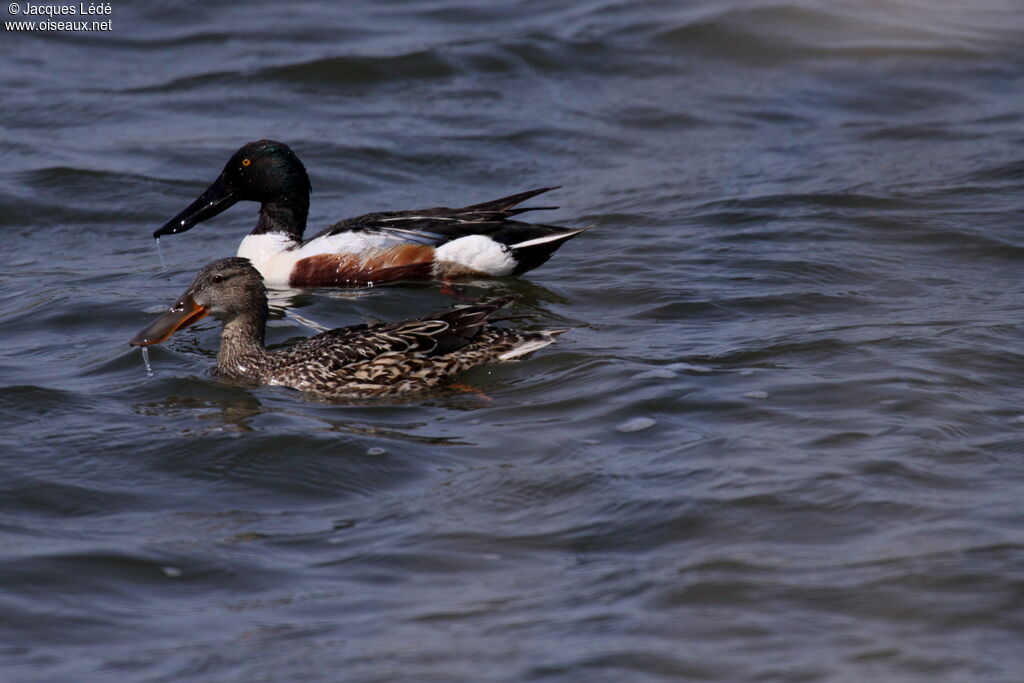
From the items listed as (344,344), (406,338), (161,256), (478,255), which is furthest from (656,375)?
(161,256)

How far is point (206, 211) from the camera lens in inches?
427

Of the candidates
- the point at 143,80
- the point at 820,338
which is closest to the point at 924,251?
the point at 820,338

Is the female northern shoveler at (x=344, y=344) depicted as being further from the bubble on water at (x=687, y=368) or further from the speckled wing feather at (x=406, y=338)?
the bubble on water at (x=687, y=368)

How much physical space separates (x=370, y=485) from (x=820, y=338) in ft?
10.2

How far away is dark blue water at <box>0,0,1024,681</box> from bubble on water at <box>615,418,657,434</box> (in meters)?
0.02

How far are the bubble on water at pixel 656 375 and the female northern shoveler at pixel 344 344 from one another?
2.00ft

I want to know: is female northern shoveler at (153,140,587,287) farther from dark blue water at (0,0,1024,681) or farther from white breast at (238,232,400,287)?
dark blue water at (0,0,1024,681)

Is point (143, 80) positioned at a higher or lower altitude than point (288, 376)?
higher

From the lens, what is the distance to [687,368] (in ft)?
26.1

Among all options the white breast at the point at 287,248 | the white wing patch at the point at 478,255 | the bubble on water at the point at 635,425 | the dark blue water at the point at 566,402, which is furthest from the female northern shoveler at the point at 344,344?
the white wing patch at the point at 478,255

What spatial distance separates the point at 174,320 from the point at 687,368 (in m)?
2.87

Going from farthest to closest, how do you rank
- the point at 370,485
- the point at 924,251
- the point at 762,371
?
1. the point at 924,251
2. the point at 762,371
3. the point at 370,485

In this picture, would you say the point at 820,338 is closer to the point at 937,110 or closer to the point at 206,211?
the point at 206,211

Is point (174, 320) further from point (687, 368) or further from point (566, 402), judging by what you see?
point (687, 368)
